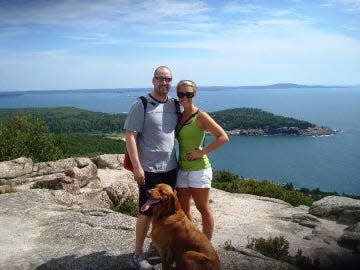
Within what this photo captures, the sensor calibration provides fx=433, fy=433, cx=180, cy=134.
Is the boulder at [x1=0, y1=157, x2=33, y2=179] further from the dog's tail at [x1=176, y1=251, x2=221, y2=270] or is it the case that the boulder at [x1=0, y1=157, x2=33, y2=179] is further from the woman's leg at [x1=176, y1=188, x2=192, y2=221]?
the dog's tail at [x1=176, y1=251, x2=221, y2=270]

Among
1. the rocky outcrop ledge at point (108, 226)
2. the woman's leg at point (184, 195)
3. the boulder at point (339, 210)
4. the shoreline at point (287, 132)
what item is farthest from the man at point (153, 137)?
the shoreline at point (287, 132)

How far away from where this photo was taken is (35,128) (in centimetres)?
4019

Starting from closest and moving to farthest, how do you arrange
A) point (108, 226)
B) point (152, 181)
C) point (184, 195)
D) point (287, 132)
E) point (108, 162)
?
point (152, 181) → point (184, 195) → point (108, 226) → point (108, 162) → point (287, 132)

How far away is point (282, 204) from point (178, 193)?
8.58 meters

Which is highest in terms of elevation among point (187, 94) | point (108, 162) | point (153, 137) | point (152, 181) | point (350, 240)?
point (187, 94)

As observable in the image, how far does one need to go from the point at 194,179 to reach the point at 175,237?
0.92 meters

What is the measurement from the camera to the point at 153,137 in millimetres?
5621

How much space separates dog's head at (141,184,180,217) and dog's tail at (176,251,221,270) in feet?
2.10

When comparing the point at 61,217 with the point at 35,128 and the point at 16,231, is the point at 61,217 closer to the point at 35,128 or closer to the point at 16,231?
the point at 16,231

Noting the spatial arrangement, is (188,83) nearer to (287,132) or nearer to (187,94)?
(187,94)

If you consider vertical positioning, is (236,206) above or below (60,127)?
above

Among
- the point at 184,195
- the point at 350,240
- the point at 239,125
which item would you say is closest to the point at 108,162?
the point at 350,240

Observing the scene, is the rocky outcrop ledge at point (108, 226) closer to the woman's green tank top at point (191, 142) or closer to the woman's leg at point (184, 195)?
the woman's leg at point (184, 195)

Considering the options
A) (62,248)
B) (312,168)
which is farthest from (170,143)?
(312,168)
